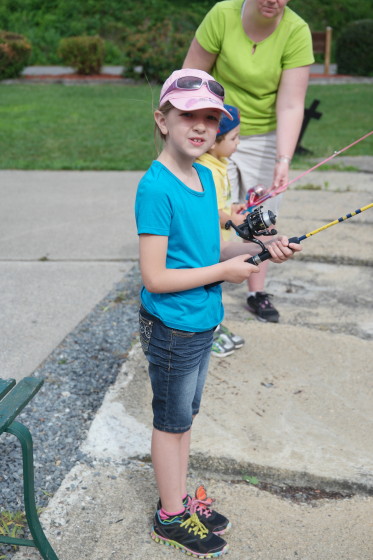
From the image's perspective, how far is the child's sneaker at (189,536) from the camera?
91.9 inches

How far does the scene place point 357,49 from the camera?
1994 centimetres

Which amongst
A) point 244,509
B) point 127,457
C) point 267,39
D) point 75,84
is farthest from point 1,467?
point 75,84

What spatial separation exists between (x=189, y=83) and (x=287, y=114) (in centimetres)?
160

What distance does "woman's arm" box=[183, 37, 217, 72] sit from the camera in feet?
11.9

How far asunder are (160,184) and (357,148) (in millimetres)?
8101

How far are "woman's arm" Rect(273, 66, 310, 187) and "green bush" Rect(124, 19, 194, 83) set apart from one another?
13592 millimetres

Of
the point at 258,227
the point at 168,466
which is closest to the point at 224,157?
the point at 258,227

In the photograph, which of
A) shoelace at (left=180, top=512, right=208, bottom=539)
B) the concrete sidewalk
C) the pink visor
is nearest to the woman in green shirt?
the concrete sidewalk

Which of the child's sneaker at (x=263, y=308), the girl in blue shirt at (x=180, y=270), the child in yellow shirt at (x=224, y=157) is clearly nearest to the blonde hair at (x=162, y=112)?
the girl in blue shirt at (x=180, y=270)

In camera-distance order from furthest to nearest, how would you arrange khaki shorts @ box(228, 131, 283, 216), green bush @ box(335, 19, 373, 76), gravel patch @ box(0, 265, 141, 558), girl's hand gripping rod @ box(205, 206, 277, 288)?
green bush @ box(335, 19, 373, 76), khaki shorts @ box(228, 131, 283, 216), gravel patch @ box(0, 265, 141, 558), girl's hand gripping rod @ box(205, 206, 277, 288)

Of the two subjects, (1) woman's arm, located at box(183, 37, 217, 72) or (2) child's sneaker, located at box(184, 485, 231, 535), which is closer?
(2) child's sneaker, located at box(184, 485, 231, 535)

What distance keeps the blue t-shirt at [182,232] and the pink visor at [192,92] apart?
19cm

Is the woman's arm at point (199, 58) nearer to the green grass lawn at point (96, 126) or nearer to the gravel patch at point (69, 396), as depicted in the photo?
the gravel patch at point (69, 396)

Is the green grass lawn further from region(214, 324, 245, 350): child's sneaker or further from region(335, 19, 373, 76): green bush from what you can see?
region(335, 19, 373, 76): green bush
